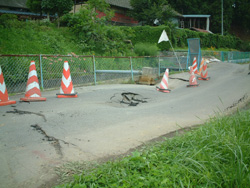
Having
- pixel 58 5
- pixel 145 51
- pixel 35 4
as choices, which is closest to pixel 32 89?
pixel 145 51

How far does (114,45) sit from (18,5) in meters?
27.5

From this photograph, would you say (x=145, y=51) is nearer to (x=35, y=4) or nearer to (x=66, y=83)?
(x=35, y=4)

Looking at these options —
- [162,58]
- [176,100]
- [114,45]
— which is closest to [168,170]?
[176,100]

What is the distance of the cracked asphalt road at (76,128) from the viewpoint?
3.29 metres

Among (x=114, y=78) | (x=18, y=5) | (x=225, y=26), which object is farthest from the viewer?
(x=225, y=26)

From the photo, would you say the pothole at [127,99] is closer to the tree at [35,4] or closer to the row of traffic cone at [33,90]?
the row of traffic cone at [33,90]

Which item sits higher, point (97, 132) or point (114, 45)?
point (114, 45)

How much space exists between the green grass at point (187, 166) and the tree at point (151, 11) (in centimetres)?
2714

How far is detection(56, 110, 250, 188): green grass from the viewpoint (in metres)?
2.60

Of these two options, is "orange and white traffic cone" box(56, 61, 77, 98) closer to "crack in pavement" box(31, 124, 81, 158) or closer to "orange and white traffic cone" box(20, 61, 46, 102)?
"orange and white traffic cone" box(20, 61, 46, 102)

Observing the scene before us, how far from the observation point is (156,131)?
4832mm

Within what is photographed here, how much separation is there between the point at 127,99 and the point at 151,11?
22.8m

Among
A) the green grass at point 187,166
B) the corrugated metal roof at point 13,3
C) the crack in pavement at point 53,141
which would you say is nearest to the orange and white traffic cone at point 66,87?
the crack in pavement at point 53,141

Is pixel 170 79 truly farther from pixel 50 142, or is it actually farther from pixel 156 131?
pixel 50 142
